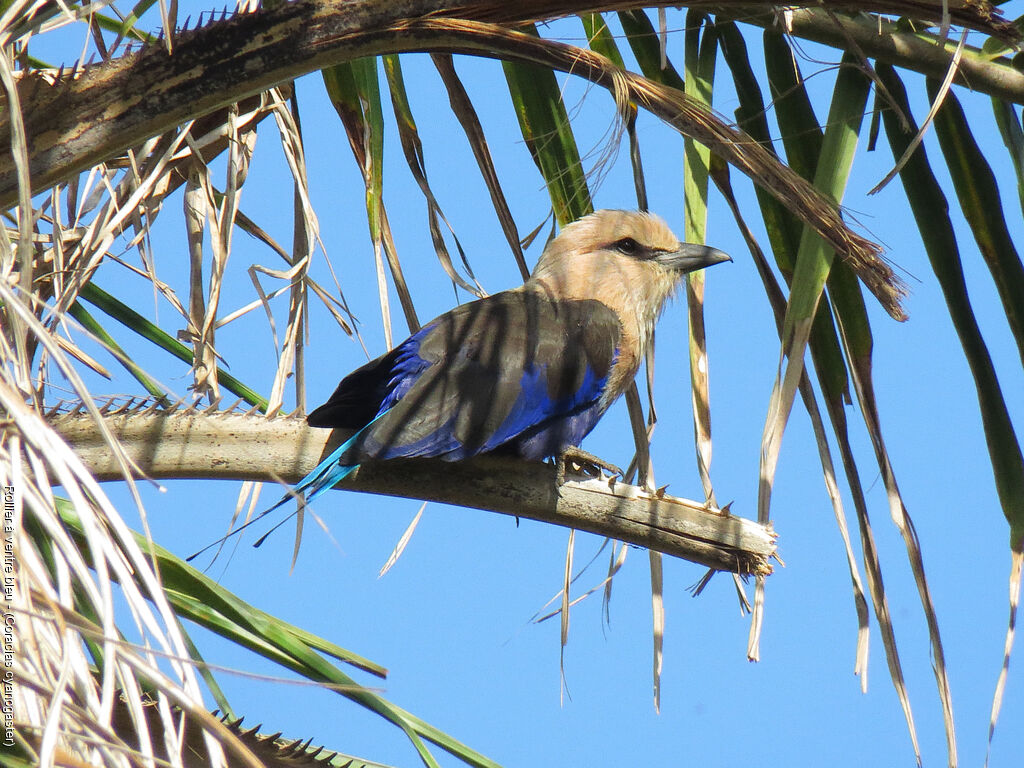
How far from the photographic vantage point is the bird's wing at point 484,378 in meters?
2.46

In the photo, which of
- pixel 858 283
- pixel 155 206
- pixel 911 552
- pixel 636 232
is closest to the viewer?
pixel 911 552

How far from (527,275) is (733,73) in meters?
0.64

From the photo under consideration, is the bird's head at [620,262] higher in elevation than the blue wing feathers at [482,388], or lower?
higher

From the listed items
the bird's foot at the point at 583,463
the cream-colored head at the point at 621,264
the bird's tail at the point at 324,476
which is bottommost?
the bird's tail at the point at 324,476

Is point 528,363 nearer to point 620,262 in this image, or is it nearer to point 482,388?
point 482,388

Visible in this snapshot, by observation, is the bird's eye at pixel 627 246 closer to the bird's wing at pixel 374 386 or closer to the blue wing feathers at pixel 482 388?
the blue wing feathers at pixel 482 388

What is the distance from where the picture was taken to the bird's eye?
12.8 ft

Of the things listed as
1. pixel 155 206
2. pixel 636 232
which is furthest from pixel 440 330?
pixel 636 232

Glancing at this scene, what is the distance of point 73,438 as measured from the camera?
1959 mm

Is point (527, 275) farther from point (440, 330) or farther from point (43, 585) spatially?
point (43, 585)

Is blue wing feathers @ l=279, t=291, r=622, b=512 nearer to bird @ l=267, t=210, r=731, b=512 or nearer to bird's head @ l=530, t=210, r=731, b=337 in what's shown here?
bird @ l=267, t=210, r=731, b=512

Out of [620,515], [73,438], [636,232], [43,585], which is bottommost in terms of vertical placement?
[43,585]

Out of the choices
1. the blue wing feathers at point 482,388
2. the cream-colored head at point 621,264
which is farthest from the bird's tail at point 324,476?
the cream-colored head at point 621,264

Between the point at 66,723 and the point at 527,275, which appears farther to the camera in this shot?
the point at 527,275
